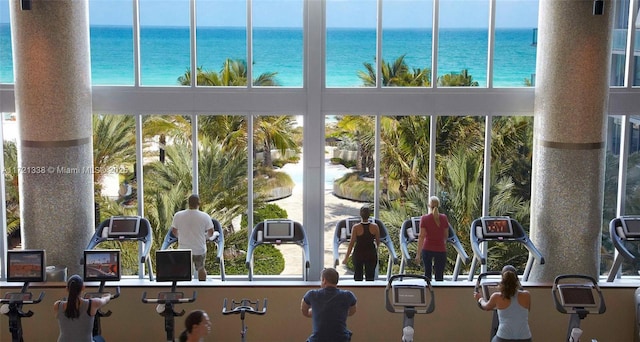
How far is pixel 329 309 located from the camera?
7.01 metres

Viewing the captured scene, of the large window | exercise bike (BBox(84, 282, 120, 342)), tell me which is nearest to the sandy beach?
the large window

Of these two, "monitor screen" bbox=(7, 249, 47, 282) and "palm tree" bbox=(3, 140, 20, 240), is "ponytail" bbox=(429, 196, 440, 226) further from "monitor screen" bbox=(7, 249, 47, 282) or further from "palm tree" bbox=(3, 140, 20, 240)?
"palm tree" bbox=(3, 140, 20, 240)

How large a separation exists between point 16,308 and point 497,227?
221 inches

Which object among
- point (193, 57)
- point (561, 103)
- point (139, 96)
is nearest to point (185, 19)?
point (193, 57)

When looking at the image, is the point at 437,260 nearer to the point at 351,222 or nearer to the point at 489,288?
the point at 351,222

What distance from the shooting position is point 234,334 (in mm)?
8734

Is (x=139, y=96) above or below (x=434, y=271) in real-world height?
above

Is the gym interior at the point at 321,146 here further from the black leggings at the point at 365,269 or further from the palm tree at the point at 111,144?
the black leggings at the point at 365,269

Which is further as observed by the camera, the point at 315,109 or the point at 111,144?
the point at 111,144

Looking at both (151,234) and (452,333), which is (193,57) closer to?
(151,234)

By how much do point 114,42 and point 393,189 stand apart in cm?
411

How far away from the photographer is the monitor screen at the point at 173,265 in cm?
829

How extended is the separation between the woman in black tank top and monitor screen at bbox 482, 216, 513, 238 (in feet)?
4.78

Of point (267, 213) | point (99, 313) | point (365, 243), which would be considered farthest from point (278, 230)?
point (99, 313)
